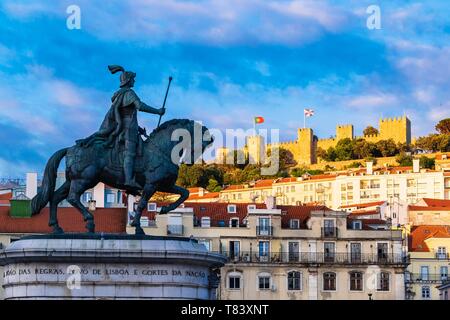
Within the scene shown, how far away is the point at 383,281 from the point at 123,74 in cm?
5304

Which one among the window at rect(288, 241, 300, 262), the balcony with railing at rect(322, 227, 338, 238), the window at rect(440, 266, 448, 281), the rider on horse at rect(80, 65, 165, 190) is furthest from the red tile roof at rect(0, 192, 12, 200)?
the rider on horse at rect(80, 65, 165, 190)

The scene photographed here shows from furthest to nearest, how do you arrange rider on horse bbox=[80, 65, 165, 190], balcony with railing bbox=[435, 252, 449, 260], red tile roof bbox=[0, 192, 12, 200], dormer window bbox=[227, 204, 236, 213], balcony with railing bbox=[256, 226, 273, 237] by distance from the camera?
balcony with railing bbox=[435, 252, 449, 260] < red tile roof bbox=[0, 192, 12, 200] < dormer window bbox=[227, 204, 236, 213] < balcony with railing bbox=[256, 226, 273, 237] < rider on horse bbox=[80, 65, 165, 190]

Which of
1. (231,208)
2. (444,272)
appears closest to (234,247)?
(231,208)

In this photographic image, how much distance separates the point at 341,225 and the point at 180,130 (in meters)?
53.8

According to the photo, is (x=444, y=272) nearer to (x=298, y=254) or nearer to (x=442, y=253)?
(x=442, y=253)

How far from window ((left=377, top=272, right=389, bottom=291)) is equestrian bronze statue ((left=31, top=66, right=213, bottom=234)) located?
171 ft

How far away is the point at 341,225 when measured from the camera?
88.9m

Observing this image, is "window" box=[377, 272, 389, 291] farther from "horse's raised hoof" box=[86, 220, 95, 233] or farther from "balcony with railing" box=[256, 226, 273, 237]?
"horse's raised hoof" box=[86, 220, 95, 233]

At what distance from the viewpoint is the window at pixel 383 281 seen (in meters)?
86.8

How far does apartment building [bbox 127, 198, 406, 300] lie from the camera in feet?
284

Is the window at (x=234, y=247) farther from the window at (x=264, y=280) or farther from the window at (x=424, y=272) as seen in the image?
the window at (x=424, y=272)

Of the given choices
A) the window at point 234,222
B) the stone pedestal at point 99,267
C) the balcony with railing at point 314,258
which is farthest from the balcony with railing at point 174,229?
the stone pedestal at point 99,267

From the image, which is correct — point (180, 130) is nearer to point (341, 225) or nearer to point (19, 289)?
point (19, 289)
